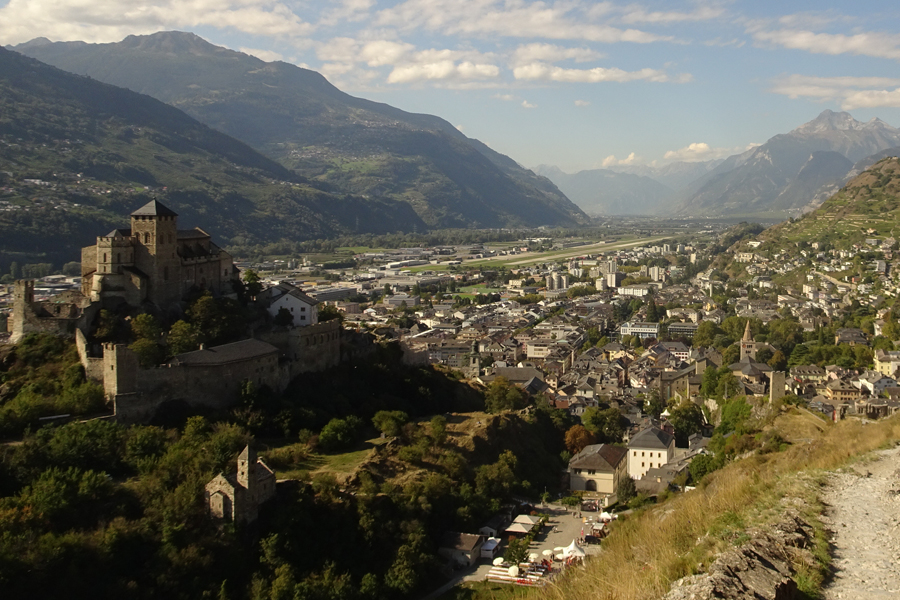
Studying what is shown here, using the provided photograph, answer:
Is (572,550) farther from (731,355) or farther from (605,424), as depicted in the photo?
(731,355)

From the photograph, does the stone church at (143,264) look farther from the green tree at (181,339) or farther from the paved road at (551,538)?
the paved road at (551,538)

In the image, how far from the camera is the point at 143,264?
89.1ft

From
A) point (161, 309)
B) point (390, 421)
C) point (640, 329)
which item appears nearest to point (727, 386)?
point (390, 421)

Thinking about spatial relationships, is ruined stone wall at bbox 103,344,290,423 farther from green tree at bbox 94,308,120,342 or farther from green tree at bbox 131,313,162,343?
green tree at bbox 94,308,120,342

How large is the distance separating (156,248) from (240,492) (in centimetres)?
1012

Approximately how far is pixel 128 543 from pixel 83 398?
572 centimetres

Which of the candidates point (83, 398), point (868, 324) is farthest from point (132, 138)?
point (83, 398)

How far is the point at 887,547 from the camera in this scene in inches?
371

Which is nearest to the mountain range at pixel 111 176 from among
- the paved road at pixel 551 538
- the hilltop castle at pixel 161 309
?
the hilltop castle at pixel 161 309

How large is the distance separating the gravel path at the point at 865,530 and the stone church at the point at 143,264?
21347 mm

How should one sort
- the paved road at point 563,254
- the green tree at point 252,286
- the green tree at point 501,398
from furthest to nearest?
the paved road at point 563,254, the green tree at point 501,398, the green tree at point 252,286

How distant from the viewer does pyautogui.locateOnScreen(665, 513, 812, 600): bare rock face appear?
7539mm

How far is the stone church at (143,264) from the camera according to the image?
26656 mm

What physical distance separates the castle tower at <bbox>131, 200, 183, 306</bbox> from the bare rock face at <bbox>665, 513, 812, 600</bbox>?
22.3 m
